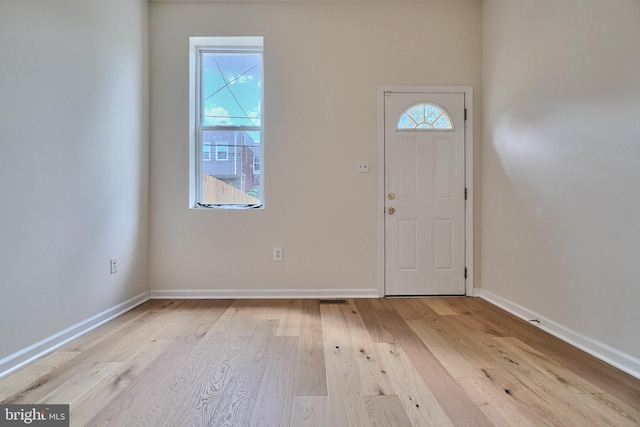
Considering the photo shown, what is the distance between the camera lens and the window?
2934 mm

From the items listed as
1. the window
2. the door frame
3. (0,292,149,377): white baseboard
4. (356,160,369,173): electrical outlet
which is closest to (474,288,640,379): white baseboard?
the door frame

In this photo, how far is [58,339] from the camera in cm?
182

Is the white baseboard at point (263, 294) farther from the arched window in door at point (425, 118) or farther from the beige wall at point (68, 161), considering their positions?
the arched window in door at point (425, 118)

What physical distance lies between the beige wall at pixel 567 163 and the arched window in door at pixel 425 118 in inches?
15.2

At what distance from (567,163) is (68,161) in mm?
3098

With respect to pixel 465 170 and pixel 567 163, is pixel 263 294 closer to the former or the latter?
pixel 465 170

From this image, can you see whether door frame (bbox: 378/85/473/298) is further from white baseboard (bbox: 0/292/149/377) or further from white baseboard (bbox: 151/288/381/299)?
white baseboard (bbox: 0/292/149/377)

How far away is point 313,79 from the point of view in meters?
2.80

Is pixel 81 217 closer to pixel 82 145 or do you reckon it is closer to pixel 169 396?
pixel 82 145

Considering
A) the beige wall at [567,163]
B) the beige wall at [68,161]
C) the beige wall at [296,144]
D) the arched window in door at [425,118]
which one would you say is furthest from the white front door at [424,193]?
the beige wall at [68,161]

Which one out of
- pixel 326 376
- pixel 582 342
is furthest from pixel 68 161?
pixel 582 342

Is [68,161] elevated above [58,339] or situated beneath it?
elevated above

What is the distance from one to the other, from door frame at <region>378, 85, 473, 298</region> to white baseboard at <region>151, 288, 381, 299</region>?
0.85 feet

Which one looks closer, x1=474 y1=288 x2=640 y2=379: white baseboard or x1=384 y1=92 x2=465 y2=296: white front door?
x1=474 y1=288 x2=640 y2=379: white baseboard
